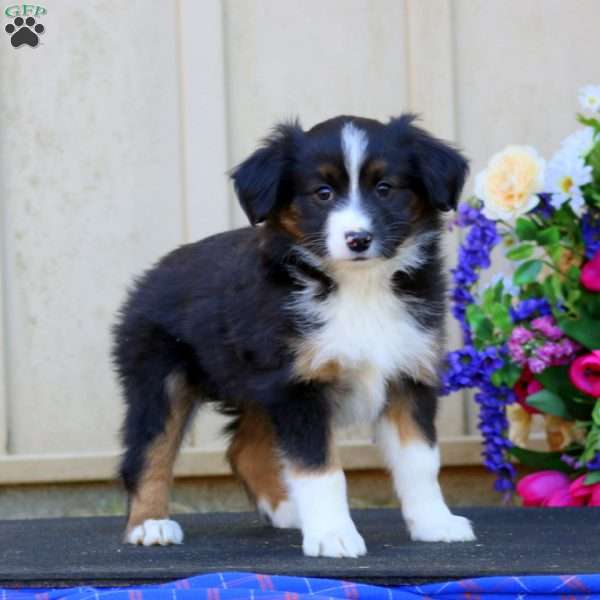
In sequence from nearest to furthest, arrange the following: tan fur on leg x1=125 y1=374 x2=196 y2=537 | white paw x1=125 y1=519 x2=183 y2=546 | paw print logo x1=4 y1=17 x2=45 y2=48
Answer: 1. white paw x1=125 y1=519 x2=183 y2=546
2. tan fur on leg x1=125 y1=374 x2=196 y2=537
3. paw print logo x1=4 y1=17 x2=45 y2=48

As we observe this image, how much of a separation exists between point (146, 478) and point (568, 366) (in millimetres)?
1651

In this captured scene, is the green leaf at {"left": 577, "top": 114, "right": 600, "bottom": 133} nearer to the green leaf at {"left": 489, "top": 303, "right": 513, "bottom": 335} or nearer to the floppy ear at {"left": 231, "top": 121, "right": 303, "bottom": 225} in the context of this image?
the green leaf at {"left": 489, "top": 303, "right": 513, "bottom": 335}

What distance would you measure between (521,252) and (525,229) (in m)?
0.09

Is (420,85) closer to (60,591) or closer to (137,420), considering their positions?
(137,420)

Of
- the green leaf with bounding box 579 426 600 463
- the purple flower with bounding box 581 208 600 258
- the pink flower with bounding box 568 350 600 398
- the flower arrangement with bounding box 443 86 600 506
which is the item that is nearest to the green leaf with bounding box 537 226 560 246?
the flower arrangement with bounding box 443 86 600 506

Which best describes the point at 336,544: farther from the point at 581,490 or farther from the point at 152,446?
the point at 581,490

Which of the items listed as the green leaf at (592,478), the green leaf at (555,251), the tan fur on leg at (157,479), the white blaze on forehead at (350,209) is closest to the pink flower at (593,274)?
the green leaf at (555,251)

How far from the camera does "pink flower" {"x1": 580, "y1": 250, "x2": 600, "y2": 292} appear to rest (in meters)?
4.96

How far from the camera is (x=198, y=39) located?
575cm

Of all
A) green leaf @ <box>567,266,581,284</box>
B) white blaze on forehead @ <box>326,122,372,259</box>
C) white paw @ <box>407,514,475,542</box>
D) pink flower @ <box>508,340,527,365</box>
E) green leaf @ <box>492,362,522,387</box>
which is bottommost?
white paw @ <box>407,514,475,542</box>

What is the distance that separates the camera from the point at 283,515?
4598 millimetres

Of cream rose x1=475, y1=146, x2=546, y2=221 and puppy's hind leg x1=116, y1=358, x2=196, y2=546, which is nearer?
puppy's hind leg x1=116, y1=358, x2=196, y2=546

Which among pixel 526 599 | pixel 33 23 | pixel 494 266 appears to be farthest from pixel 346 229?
pixel 33 23

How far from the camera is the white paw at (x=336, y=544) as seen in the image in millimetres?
3629
